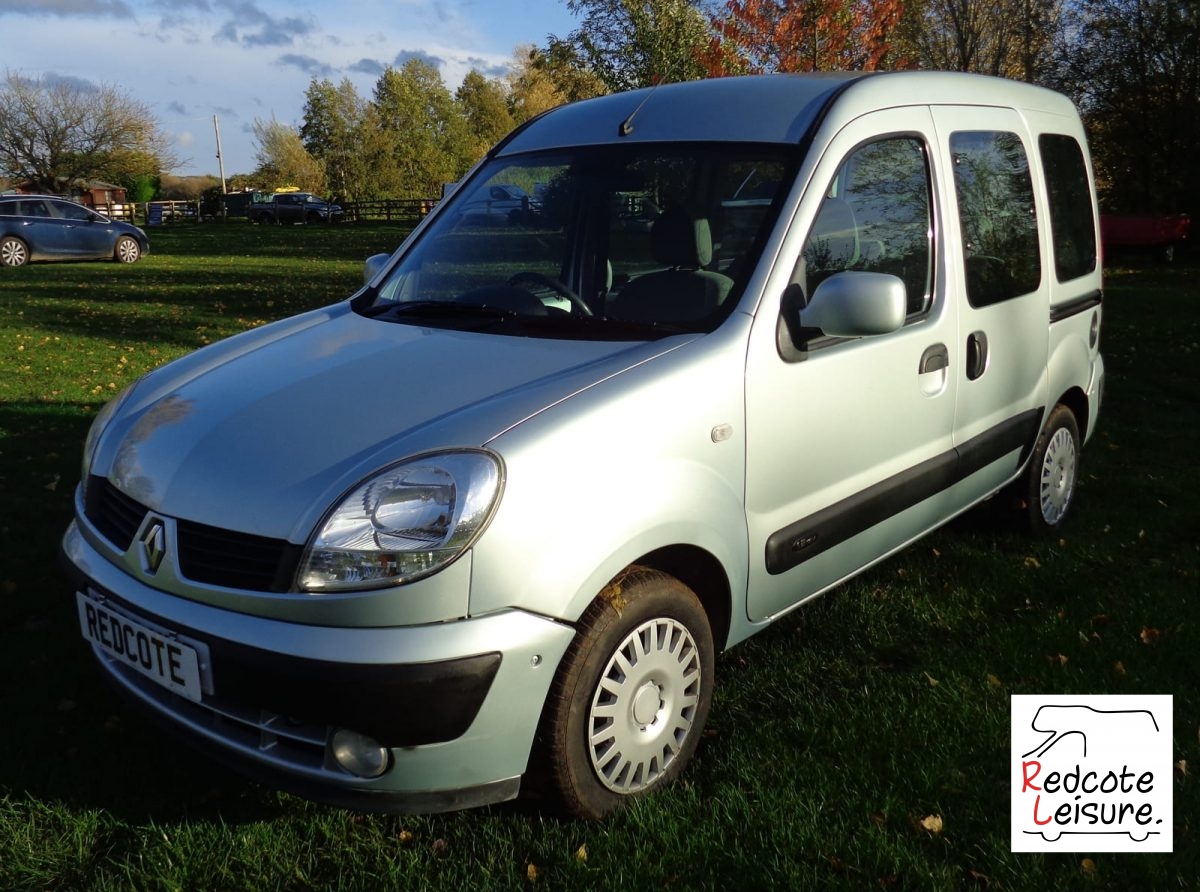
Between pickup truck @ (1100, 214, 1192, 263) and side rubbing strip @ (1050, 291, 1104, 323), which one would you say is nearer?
side rubbing strip @ (1050, 291, 1104, 323)

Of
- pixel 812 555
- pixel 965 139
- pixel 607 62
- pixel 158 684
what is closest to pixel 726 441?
pixel 812 555

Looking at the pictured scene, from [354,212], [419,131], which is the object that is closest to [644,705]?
[354,212]

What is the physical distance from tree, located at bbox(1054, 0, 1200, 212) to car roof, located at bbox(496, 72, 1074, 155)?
24.3m

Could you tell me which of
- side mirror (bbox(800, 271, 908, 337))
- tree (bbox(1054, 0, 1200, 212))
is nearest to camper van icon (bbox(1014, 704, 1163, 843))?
side mirror (bbox(800, 271, 908, 337))

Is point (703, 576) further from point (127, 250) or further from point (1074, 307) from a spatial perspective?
point (127, 250)

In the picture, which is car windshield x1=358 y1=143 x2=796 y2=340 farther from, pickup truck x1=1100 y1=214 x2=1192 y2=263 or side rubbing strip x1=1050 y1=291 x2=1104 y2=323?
pickup truck x1=1100 y1=214 x2=1192 y2=263

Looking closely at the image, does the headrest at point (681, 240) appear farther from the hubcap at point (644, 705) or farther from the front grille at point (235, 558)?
the front grille at point (235, 558)

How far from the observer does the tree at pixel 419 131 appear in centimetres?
→ 5941

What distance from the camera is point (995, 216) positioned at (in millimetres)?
4184

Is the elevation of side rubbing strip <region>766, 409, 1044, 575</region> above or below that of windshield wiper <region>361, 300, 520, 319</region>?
below

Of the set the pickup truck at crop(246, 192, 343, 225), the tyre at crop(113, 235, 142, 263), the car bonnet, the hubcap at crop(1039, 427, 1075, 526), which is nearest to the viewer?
the car bonnet

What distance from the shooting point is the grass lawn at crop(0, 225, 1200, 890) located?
8.70 ft

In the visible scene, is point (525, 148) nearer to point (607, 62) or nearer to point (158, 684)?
point (158, 684)

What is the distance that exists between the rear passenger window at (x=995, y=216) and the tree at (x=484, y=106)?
6637cm
